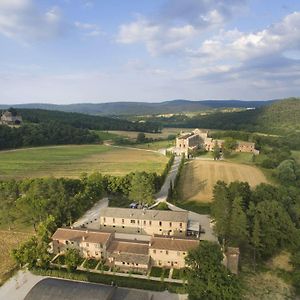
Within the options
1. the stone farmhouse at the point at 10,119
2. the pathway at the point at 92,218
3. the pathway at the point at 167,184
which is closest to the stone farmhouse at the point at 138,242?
the pathway at the point at 92,218

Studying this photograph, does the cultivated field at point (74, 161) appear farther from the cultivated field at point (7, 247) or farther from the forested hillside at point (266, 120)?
the forested hillside at point (266, 120)

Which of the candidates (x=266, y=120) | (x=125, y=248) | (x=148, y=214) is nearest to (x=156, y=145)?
(x=266, y=120)

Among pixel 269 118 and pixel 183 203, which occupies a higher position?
pixel 269 118

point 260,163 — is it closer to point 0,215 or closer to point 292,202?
point 292,202

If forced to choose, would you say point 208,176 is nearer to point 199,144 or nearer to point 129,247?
point 199,144

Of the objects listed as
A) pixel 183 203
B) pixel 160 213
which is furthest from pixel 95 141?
pixel 160 213

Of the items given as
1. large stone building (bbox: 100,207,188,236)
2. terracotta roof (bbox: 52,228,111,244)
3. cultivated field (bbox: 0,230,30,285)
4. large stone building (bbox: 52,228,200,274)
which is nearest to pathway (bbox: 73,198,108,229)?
large stone building (bbox: 100,207,188,236)
